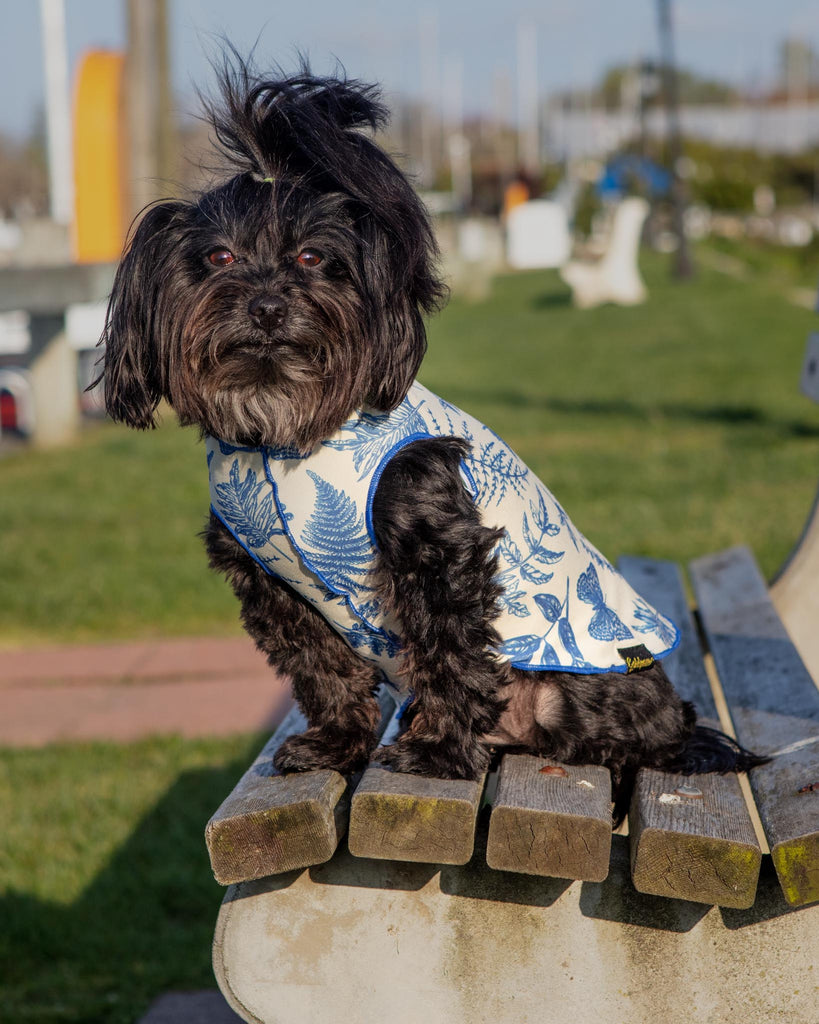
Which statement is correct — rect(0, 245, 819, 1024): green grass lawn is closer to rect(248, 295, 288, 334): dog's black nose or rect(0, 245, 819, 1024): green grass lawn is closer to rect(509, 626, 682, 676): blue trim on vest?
rect(248, 295, 288, 334): dog's black nose

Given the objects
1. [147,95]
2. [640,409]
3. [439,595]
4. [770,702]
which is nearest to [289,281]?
[439,595]

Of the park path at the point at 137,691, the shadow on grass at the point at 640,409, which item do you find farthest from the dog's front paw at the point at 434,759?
the shadow on grass at the point at 640,409

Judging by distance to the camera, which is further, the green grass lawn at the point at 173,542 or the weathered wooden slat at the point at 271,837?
the green grass lawn at the point at 173,542

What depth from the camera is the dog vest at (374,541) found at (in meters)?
2.33

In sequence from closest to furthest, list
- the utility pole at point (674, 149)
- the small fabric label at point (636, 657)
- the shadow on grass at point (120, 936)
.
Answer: the small fabric label at point (636, 657) < the shadow on grass at point (120, 936) < the utility pole at point (674, 149)

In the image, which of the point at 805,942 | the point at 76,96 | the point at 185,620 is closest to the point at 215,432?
the point at 805,942

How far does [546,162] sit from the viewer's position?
3605 inches

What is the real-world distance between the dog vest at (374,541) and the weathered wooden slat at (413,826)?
43 centimetres

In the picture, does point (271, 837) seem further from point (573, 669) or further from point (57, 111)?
point (57, 111)

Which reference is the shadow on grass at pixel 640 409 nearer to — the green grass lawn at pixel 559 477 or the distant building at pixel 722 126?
the green grass lawn at pixel 559 477

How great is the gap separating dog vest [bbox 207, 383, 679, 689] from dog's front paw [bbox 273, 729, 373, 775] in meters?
0.18

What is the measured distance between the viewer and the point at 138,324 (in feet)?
7.93

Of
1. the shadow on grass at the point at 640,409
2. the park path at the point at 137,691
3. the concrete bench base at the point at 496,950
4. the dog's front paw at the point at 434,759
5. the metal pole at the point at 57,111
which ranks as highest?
the metal pole at the point at 57,111

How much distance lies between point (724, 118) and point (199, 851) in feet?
344
